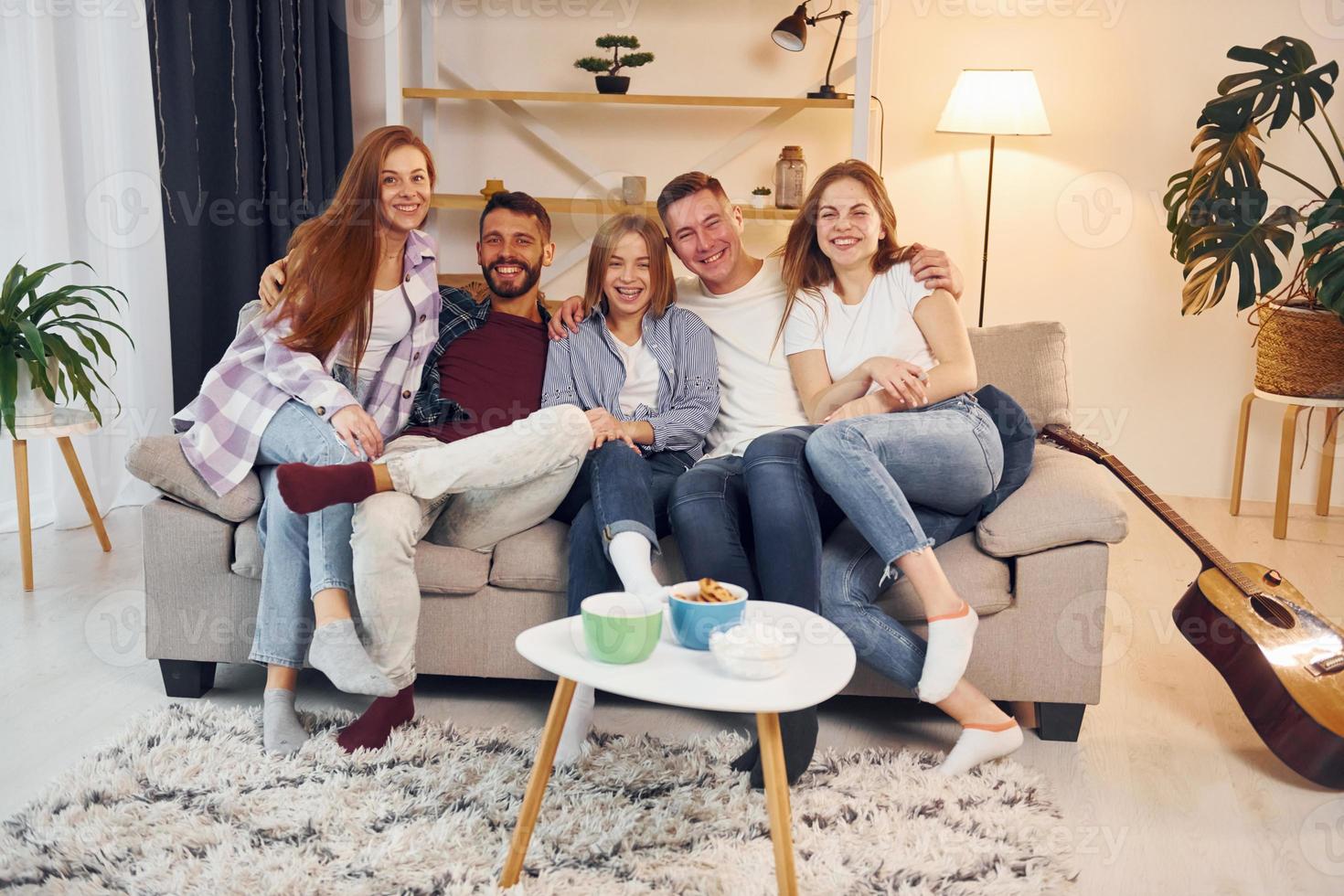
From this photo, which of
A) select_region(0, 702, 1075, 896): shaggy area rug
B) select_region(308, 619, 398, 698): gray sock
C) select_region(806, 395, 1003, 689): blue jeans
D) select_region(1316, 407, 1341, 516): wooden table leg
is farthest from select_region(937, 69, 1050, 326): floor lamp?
select_region(308, 619, 398, 698): gray sock

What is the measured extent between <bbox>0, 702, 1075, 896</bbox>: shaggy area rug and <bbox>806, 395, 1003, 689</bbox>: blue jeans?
0.20 meters

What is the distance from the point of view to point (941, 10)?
12.3ft

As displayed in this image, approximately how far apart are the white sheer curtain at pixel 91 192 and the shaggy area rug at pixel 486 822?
1.55 meters

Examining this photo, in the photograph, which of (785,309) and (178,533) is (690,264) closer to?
(785,309)

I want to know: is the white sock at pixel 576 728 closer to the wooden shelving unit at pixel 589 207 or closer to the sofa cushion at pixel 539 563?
the sofa cushion at pixel 539 563

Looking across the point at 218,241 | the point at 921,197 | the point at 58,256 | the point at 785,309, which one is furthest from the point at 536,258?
the point at 921,197

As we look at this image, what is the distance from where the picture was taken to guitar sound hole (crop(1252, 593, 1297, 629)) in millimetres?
1970

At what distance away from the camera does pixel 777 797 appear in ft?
4.48

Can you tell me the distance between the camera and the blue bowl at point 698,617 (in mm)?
1451

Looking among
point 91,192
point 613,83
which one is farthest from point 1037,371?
point 91,192

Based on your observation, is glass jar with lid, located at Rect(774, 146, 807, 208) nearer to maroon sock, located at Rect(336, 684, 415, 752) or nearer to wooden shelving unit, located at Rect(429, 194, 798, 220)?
wooden shelving unit, located at Rect(429, 194, 798, 220)

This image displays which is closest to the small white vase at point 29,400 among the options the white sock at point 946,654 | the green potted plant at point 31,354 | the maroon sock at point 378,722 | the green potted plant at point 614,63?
the green potted plant at point 31,354

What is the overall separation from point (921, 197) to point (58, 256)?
8.54ft

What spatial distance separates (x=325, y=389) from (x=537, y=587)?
0.51 meters
